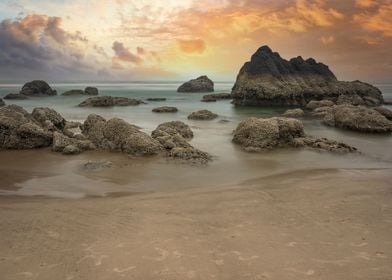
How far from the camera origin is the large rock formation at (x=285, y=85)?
4688cm

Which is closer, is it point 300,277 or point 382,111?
point 300,277

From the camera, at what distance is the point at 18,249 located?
6.60 meters

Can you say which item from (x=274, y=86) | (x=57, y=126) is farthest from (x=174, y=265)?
(x=274, y=86)

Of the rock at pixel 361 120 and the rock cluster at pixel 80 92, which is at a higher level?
the rock cluster at pixel 80 92

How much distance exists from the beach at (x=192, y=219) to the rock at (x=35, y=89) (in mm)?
60903

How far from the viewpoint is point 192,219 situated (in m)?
8.17

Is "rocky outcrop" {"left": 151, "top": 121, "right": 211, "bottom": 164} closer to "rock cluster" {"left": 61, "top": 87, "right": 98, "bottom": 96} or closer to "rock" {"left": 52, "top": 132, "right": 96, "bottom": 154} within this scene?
"rock" {"left": 52, "top": 132, "right": 96, "bottom": 154}

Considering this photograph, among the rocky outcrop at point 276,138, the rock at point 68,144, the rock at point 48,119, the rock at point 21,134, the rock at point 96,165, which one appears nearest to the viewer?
the rock at point 96,165

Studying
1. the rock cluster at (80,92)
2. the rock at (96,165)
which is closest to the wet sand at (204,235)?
the rock at (96,165)

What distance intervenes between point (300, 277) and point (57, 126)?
16213 mm

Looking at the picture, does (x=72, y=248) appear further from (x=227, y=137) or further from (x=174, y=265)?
(x=227, y=137)

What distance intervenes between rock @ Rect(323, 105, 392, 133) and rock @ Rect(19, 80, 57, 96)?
2376 inches

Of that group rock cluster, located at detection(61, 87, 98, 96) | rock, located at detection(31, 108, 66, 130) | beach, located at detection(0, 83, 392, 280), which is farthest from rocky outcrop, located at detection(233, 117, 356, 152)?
rock cluster, located at detection(61, 87, 98, 96)

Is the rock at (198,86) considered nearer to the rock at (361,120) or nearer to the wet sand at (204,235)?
the rock at (361,120)
